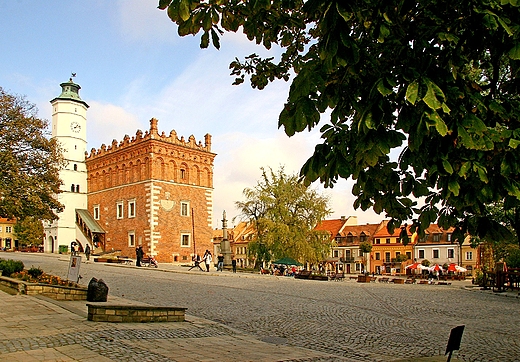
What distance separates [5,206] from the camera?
83.5 feet

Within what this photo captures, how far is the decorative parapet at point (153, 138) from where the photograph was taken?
52906 millimetres

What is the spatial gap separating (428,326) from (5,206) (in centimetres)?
2201

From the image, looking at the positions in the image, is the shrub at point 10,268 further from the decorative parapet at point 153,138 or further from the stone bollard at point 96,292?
the decorative parapet at point 153,138

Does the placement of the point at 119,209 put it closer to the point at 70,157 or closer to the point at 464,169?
the point at 70,157

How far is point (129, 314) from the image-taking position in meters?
10.1

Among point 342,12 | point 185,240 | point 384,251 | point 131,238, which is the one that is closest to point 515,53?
point 342,12

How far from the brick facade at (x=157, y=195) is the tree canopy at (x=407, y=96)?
4807 centimetres

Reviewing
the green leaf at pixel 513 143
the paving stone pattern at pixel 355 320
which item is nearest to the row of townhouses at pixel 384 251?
the paving stone pattern at pixel 355 320

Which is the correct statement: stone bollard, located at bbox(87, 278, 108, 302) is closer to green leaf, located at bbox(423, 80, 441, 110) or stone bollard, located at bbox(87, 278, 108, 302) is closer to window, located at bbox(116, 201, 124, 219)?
green leaf, located at bbox(423, 80, 441, 110)

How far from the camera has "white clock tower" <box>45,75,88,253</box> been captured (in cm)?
5834

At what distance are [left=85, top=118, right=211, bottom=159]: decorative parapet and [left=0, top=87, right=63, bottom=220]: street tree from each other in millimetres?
23810

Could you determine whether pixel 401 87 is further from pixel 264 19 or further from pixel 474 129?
pixel 264 19

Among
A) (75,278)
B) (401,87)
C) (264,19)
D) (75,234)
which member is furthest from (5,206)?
(75,234)

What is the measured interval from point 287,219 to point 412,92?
42.8 meters
